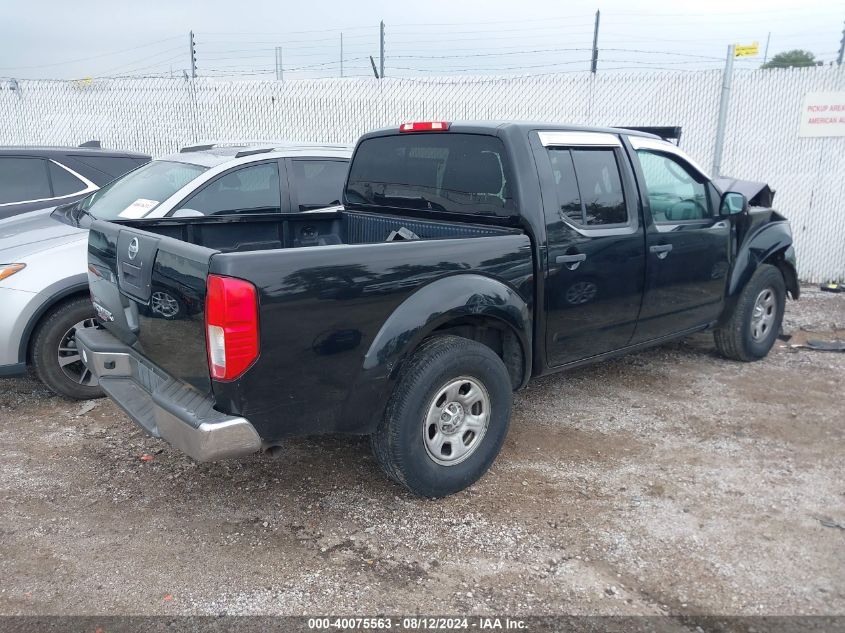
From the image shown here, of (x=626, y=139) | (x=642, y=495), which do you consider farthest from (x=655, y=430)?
(x=626, y=139)

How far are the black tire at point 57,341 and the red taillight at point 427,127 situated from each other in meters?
2.45

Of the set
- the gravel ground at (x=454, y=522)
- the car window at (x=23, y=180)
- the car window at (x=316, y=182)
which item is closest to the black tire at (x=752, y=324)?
the gravel ground at (x=454, y=522)

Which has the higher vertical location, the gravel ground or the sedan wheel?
the sedan wheel

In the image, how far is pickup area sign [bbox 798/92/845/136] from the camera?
8.73 m

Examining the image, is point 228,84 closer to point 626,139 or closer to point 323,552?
point 626,139

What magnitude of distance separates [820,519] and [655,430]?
3.93 ft

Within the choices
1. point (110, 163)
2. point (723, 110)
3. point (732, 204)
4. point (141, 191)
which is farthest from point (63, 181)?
point (723, 110)

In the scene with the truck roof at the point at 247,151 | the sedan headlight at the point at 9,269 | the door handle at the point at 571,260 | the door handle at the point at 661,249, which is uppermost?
the truck roof at the point at 247,151

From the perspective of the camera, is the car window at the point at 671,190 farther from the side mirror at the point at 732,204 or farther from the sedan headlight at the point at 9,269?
the sedan headlight at the point at 9,269

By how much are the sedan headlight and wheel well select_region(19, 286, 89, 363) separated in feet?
0.89

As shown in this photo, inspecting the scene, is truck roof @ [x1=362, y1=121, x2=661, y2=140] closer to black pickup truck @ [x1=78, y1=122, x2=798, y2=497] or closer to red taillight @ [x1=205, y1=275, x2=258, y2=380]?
black pickup truck @ [x1=78, y1=122, x2=798, y2=497]

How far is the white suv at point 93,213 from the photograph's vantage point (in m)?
4.40

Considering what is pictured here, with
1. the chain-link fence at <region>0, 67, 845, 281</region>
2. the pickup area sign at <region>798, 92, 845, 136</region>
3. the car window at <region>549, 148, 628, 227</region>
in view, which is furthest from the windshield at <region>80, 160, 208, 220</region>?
the pickup area sign at <region>798, 92, 845, 136</region>

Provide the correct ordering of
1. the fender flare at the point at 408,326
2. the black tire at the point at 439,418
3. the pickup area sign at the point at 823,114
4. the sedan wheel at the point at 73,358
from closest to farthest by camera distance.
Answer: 1. the fender flare at the point at 408,326
2. the black tire at the point at 439,418
3. the sedan wheel at the point at 73,358
4. the pickup area sign at the point at 823,114
